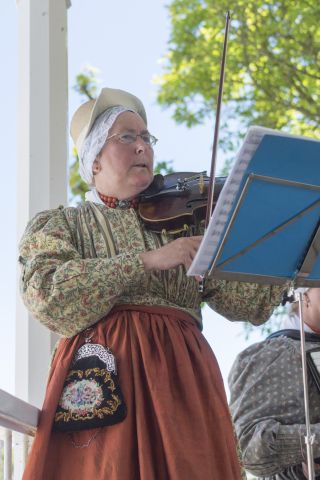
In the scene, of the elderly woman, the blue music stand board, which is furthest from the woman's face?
the blue music stand board

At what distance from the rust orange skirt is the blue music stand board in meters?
0.36

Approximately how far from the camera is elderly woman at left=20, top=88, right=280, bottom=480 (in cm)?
255

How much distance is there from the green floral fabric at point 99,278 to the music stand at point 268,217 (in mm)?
336

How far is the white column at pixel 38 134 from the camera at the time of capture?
128 inches

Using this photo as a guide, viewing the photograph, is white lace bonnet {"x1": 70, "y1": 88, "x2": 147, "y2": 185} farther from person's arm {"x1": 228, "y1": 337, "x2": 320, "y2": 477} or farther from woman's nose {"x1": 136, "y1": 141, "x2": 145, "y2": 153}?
person's arm {"x1": 228, "y1": 337, "x2": 320, "y2": 477}

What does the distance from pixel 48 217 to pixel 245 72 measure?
519 cm

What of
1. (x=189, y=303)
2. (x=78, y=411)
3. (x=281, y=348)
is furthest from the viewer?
(x=281, y=348)

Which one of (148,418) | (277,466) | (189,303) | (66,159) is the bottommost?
(277,466)

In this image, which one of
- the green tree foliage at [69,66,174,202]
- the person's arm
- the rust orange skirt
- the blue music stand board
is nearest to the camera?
the blue music stand board

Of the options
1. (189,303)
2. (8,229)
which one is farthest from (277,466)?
(8,229)

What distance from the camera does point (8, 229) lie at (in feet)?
23.8

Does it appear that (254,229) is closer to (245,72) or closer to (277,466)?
(277,466)

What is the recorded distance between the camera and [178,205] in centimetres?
289

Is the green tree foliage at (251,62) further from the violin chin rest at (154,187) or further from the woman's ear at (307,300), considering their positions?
the violin chin rest at (154,187)
